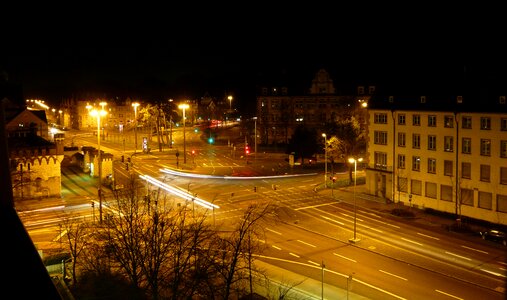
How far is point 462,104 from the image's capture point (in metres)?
45.9

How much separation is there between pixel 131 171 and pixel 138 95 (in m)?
96.3

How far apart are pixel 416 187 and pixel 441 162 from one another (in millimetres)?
3747

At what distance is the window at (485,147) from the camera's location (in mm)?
43750

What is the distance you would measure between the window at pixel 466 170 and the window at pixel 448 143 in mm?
1909

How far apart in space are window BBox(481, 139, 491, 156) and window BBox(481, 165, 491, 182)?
109 cm

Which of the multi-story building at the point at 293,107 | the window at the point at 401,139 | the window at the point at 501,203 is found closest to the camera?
the window at the point at 501,203

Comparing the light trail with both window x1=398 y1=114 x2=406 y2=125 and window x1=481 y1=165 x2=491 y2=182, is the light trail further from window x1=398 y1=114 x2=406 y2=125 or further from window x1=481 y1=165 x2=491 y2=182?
window x1=481 y1=165 x2=491 y2=182

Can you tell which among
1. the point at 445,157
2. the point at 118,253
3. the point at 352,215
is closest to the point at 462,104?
the point at 445,157

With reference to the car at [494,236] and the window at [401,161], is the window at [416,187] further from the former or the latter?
the car at [494,236]

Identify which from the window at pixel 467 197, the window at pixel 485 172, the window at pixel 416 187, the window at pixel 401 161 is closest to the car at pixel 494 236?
the window at pixel 467 197

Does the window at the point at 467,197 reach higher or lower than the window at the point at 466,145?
lower

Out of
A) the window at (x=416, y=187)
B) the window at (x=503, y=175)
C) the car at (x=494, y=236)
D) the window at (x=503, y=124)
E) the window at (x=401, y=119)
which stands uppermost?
the window at (x=401, y=119)

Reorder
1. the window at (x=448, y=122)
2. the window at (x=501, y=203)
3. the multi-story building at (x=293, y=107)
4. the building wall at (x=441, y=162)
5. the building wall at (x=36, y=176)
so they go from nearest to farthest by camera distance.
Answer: the window at (x=501, y=203) → the building wall at (x=441, y=162) → the window at (x=448, y=122) → the building wall at (x=36, y=176) → the multi-story building at (x=293, y=107)

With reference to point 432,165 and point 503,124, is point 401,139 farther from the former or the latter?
point 503,124
